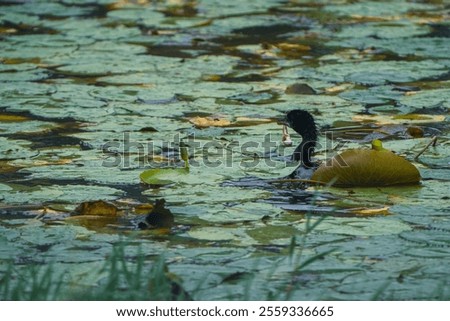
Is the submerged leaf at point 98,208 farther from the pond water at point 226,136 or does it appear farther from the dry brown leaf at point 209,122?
the dry brown leaf at point 209,122

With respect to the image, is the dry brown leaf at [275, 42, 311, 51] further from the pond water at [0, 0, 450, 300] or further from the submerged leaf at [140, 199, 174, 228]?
the submerged leaf at [140, 199, 174, 228]

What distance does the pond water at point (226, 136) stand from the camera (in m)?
2.69

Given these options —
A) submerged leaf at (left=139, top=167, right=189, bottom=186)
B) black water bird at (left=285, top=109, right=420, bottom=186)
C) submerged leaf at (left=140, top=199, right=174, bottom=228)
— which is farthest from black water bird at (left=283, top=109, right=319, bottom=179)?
submerged leaf at (left=140, top=199, right=174, bottom=228)

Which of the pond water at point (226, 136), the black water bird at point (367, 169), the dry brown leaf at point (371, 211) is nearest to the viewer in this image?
the pond water at point (226, 136)

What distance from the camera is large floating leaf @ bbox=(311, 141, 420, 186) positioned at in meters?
3.31

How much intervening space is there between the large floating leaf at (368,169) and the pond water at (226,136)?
0.13ft

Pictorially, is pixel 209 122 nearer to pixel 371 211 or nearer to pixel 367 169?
pixel 367 169

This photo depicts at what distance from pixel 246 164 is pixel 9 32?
9.70ft

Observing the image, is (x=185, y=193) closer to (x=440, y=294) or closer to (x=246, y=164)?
(x=246, y=164)

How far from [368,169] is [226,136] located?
845 mm

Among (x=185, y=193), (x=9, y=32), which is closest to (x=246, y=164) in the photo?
(x=185, y=193)

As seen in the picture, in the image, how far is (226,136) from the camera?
4.05 metres

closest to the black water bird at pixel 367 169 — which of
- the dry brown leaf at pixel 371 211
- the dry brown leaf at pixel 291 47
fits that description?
the dry brown leaf at pixel 371 211

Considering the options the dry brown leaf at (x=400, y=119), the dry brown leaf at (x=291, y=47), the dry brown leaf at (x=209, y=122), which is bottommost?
the dry brown leaf at (x=209, y=122)
